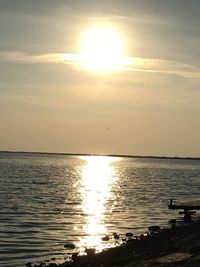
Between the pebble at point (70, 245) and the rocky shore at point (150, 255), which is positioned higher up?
the pebble at point (70, 245)

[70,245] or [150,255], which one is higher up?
[70,245]

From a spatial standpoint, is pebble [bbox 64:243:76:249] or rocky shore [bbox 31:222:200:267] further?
pebble [bbox 64:243:76:249]

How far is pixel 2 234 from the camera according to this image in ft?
96.8

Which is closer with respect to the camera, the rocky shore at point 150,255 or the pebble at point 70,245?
the rocky shore at point 150,255

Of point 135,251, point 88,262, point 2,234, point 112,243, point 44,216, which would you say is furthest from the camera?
point 44,216

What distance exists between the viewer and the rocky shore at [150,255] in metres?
17.4

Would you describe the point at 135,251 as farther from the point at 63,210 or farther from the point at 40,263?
the point at 63,210

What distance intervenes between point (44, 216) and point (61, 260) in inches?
630

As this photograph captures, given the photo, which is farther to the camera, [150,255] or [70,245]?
[70,245]

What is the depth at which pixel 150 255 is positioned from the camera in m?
20.0

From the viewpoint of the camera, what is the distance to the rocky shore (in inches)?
683

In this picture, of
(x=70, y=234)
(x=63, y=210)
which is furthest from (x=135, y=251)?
(x=63, y=210)

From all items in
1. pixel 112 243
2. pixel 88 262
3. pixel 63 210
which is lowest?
pixel 88 262

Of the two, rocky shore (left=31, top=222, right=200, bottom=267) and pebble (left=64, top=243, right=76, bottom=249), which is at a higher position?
pebble (left=64, top=243, right=76, bottom=249)
